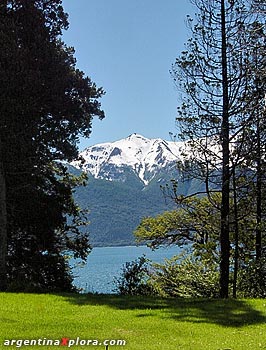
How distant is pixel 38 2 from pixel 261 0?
28.7 ft

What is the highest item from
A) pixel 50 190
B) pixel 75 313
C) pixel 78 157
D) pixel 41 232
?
pixel 78 157

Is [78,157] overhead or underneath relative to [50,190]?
overhead

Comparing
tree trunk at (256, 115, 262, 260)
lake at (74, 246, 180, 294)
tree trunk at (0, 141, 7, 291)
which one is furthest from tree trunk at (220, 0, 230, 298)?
tree trunk at (0, 141, 7, 291)

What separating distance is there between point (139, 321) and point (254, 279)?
8168mm

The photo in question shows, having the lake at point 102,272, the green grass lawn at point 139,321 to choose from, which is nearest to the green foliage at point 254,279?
the lake at point 102,272

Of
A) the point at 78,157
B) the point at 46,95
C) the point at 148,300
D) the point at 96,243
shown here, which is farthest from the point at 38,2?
the point at 96,243

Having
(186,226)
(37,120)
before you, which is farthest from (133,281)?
(37,120)

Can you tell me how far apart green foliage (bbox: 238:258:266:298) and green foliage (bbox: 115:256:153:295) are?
3125 mm

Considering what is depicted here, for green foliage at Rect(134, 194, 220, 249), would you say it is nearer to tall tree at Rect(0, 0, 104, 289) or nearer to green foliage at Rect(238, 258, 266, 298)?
green foliage at Rect(238, 258, 266, 298)

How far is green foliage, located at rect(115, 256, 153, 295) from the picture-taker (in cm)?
1554

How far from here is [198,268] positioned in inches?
752

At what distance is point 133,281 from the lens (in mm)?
15680

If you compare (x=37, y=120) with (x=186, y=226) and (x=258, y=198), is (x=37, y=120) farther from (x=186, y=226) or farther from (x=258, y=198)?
(x=258, y=198)

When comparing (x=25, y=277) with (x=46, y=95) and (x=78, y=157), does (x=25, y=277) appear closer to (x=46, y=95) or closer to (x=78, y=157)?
(x=78, y=157)
